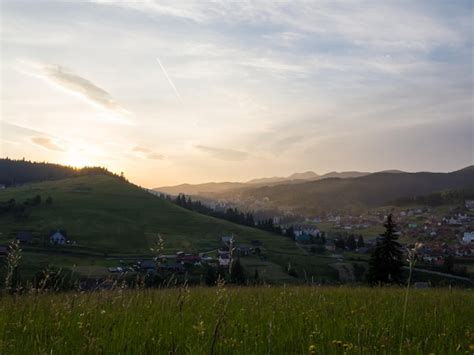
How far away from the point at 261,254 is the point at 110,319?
444ft

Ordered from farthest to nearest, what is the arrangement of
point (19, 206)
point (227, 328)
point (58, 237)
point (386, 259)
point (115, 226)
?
point (115, 226)
point (19, 206)
point (58, 237)
point (386, 259)
point (227, 328)

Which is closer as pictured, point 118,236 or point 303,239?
point 118,236

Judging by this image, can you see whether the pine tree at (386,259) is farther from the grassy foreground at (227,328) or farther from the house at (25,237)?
the house at (25,237)

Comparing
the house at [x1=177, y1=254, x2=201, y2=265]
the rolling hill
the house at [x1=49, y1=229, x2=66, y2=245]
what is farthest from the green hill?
the house at [x1=177, y1=254, x2=201, y2=265]

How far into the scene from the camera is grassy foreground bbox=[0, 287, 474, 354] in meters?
4.69

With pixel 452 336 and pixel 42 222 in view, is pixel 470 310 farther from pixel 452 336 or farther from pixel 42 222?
pixel 42 222

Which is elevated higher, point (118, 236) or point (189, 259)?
point (118, 236)

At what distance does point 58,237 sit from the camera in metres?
137

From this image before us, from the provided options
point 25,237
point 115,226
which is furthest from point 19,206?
point 25,237

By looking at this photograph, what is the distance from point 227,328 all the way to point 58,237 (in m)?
144

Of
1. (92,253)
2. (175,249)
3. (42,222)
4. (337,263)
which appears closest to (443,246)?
(337,263)

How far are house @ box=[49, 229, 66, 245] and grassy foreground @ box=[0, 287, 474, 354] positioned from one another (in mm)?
137306

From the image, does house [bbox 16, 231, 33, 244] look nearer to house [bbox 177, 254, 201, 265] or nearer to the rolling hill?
the rolling hill

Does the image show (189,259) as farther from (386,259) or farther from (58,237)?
(386,259)
